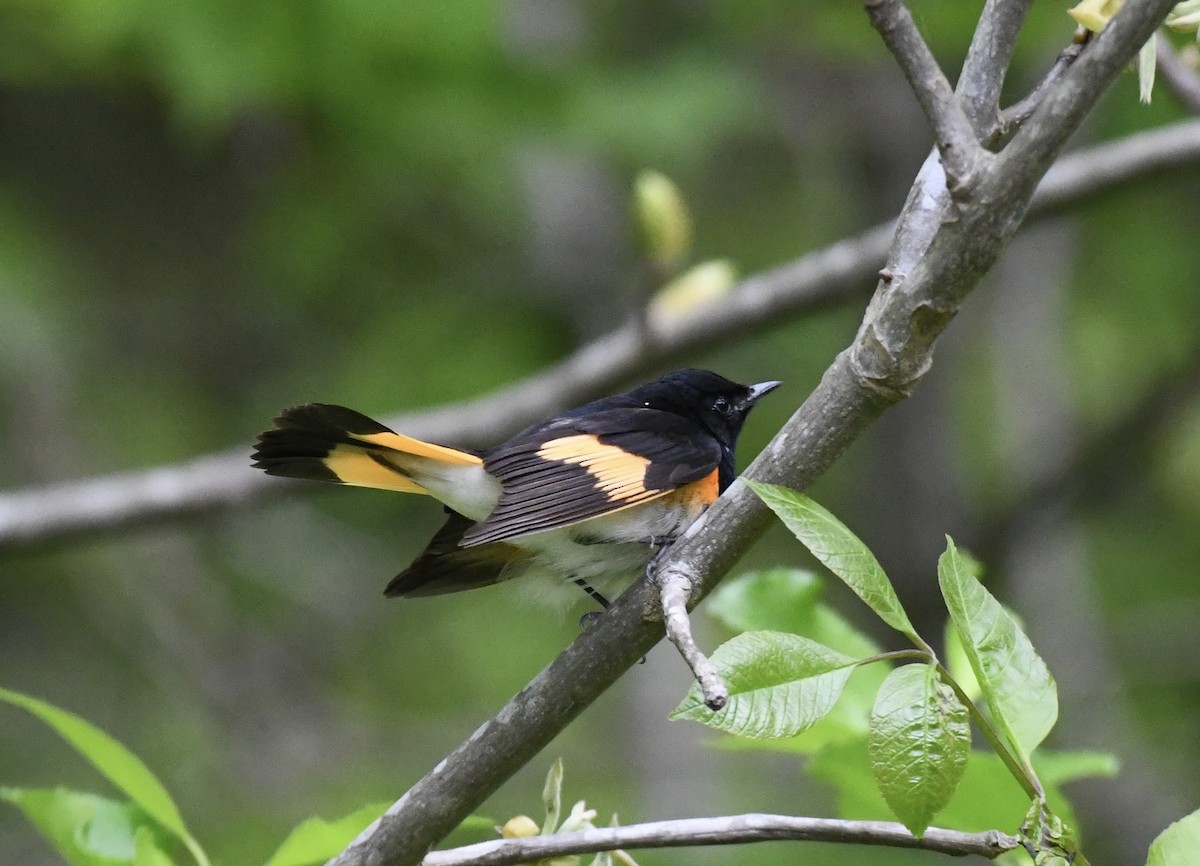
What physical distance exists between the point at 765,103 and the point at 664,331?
1847mm

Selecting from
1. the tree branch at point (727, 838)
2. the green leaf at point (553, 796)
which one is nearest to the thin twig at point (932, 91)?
the tree branch at point (727, 838)

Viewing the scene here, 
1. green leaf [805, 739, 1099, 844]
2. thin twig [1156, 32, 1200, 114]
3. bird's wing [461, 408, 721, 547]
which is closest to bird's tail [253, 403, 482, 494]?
bird's wing [461, 408, 721, 547]

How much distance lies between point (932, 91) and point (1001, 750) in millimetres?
610

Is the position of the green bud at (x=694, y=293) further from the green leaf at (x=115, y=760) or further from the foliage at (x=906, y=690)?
the foliage at (x=906, y=690)

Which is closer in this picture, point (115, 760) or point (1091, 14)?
point (1091, 14)

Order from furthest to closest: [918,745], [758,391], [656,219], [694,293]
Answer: [694,293] < [656,219] < [758,391] < [918,745]

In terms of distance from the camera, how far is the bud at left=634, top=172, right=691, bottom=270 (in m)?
3.03

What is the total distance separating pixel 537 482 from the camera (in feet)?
7.30

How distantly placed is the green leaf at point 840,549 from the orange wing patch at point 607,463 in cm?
104

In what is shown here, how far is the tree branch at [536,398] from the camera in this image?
351 centimetres

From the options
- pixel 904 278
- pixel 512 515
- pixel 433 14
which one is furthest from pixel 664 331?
pixel 904 278

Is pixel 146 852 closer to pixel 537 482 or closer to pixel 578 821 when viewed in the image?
pixel 578 821

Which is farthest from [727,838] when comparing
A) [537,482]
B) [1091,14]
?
[537,482]

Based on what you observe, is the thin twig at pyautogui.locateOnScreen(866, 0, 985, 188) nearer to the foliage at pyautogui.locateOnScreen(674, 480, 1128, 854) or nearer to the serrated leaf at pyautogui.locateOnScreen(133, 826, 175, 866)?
the foliage at pyautogui.locateOnScreen(674, 480, 1128, 854)
